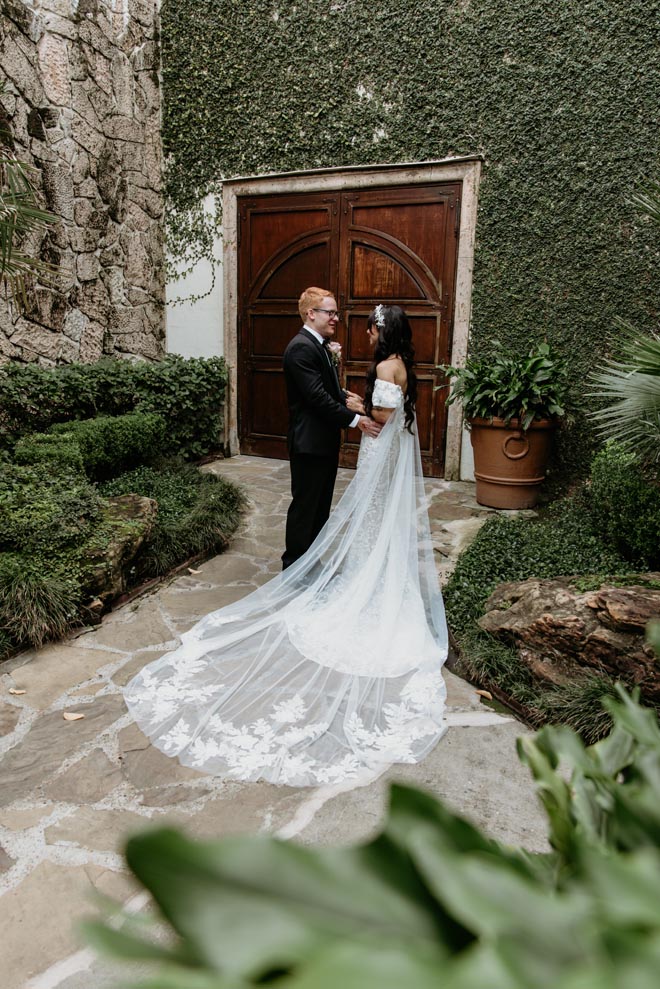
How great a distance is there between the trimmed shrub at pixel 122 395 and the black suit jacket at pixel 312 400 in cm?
349

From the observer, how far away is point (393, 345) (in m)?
4.80

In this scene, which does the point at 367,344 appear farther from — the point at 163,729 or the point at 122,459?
the point at 163,729

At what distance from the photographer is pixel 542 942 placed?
381mm

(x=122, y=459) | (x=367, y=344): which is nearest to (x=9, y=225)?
(x=122, y=459)

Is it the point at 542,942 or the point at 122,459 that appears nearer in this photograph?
the point at 542,942

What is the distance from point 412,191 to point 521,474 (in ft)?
11.2

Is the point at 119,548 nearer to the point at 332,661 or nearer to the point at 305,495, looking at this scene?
the point at 305,495

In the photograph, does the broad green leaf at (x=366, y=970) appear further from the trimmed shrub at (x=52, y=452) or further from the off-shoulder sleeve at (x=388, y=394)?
the trimmed shrub at (x=52, y=452)

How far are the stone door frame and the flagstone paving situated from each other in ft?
15.9

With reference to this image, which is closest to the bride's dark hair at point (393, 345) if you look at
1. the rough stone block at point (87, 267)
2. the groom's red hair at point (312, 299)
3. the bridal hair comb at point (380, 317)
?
the bridal hair comb at point (380, 317)

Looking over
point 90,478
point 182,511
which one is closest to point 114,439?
point 90,478

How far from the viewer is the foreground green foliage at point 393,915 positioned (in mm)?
354

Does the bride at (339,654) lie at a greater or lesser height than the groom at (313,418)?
lesser

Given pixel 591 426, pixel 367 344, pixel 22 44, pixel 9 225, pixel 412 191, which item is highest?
pixel 22 44
